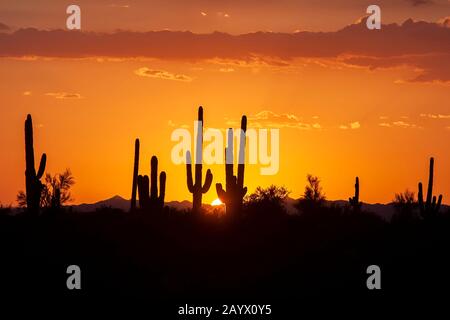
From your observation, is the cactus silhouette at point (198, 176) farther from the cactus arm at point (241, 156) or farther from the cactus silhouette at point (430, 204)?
the cactus silhouette at point (430, 204)

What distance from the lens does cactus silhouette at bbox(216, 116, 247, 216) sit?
42.3 m

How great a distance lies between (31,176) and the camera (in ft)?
125

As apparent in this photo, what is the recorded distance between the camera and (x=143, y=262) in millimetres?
30641

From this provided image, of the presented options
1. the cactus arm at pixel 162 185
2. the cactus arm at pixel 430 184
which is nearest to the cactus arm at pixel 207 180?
the cactus arm at pixel 162 185

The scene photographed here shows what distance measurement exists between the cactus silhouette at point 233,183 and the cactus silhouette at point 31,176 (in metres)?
7.51

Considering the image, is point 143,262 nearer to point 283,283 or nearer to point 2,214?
point 283,283

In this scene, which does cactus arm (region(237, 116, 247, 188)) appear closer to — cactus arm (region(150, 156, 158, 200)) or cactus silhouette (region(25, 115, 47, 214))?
cactus arm (region(150, 156, 158, 200))

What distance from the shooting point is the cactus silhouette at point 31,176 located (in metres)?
37.4

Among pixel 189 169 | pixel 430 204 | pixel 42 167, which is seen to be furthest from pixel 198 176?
pixel 430 204

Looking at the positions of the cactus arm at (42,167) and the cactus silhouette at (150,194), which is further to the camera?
the cactus silhouette at (150,194)

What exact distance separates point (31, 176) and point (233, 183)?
8388mm

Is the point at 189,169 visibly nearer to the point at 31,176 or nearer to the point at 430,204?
the point at 31,176

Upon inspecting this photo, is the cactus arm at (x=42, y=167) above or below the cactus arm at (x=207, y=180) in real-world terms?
above

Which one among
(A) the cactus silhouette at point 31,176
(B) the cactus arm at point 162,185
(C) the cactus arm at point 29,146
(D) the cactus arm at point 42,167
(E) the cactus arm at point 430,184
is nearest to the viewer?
(A) the cactus silhouette at point 31,176
